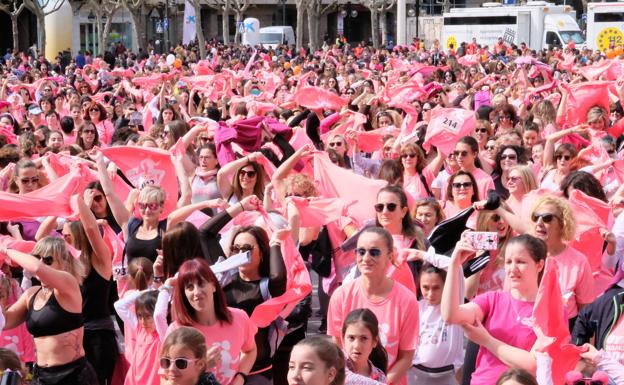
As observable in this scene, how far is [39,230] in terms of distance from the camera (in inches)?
323

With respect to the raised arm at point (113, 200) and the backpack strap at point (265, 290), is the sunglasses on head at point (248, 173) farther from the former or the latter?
the backpack strap at point (265, 290)

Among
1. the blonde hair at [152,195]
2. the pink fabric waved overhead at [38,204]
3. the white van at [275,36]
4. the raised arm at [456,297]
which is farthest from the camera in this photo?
the white van at [275,36]

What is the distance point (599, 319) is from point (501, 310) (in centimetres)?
50

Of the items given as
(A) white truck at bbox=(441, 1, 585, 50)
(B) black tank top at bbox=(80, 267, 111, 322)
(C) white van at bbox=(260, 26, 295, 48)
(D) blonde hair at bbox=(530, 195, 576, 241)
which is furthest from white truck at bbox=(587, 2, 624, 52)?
(B) black tank top at bbox=(80, 267, 111, 322)

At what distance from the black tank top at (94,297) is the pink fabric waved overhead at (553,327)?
2.68m

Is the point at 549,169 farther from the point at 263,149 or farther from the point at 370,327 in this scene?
the point at 370,327

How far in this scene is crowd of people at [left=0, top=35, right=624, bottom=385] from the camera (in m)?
5.49

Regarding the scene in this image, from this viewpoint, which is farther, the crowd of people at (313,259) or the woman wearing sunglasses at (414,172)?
Answer: the woman wearing sunglasses at (414,172)

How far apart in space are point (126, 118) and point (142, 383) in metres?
9.42

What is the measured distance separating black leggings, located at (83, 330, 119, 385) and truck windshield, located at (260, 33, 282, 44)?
5313cm

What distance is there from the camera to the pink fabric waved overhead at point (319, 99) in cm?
1580

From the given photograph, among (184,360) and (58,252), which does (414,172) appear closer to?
(58,252)

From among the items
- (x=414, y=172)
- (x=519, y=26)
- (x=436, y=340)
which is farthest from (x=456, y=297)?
(x=519, y=26)

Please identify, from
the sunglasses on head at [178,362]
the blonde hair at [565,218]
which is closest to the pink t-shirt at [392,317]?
the sunglasses on head at [178,362]
